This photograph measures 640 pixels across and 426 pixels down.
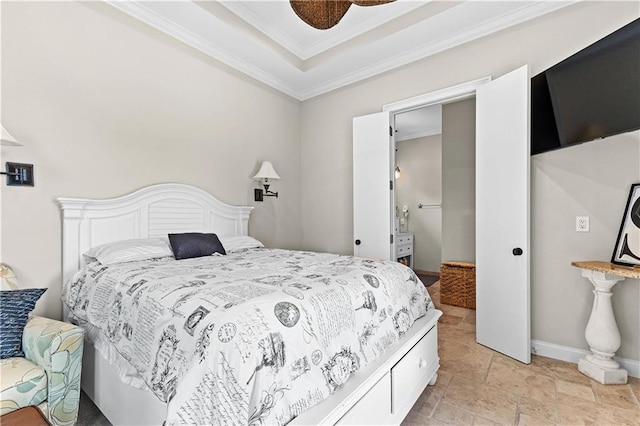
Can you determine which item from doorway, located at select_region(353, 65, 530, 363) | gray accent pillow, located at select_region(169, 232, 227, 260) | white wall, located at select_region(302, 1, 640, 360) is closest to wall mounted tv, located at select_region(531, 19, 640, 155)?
doorway, located at select_region(353, 65, 530, 363)

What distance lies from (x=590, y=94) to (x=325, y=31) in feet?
7.55

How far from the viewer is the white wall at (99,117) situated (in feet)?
6.00

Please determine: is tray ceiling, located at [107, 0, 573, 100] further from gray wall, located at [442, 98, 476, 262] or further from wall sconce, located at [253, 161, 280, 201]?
gray wall, located at [442, 98, 476, 262]

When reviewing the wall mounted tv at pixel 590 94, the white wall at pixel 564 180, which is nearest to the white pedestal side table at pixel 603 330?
the white wall at pixel 564 180

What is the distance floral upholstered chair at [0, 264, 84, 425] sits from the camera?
124 centimetres

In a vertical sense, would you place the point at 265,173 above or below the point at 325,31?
below

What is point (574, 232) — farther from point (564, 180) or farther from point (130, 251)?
point (130, 251)

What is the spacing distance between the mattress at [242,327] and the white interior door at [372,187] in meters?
1.36

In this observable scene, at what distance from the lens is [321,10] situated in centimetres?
167

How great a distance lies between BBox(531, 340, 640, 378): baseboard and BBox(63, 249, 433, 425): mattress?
1383 millimetres

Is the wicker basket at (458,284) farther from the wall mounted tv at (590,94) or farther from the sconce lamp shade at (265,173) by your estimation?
the sconce lamp shade at (265,173)

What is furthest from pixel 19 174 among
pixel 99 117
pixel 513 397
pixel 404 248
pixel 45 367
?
pixel 404 248

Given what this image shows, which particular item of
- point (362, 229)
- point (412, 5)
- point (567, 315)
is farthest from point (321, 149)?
point (567, 315)

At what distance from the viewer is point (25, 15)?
185 cm
